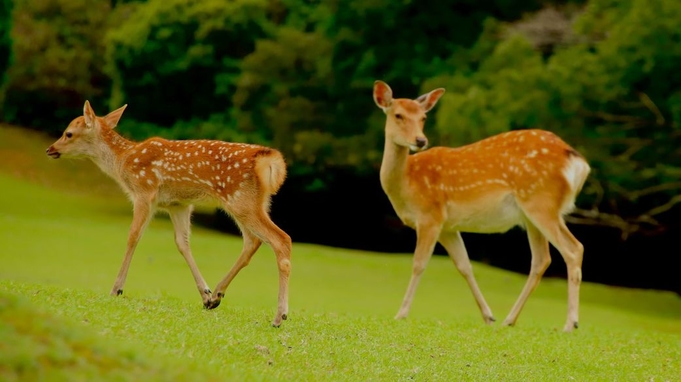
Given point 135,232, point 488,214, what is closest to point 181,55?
point 488,214

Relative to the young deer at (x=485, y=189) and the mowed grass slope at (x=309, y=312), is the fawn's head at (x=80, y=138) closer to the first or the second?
the mowed grass slope at (x=309, y=312)

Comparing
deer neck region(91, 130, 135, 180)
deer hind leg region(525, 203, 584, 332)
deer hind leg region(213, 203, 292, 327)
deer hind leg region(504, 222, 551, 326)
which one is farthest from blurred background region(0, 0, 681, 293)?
deer hind leg region(213, 203, 292, 327)

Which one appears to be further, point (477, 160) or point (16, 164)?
point (16, 164)

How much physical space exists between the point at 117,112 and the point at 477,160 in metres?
4.21

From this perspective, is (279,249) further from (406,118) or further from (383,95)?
(383,95)

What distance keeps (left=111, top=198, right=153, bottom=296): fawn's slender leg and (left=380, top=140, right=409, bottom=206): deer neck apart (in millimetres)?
3415

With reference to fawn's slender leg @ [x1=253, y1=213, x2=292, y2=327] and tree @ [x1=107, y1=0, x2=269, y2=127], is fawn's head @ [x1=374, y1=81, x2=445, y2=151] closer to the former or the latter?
fawn's slender leg @ [x1=253, y1=213, x2=292, y2=327]

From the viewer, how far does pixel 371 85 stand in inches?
997

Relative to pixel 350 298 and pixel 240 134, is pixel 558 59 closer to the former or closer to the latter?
pixel 350 298

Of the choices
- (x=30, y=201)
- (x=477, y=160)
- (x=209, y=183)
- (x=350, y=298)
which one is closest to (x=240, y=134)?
(x=30, y=201)

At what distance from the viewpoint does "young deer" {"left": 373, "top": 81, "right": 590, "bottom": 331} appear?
37.2ft

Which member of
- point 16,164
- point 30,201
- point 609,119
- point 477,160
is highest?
point 477,160

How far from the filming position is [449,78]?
73.6 ft

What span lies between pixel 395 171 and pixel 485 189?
1043mm
